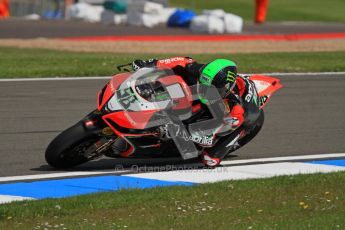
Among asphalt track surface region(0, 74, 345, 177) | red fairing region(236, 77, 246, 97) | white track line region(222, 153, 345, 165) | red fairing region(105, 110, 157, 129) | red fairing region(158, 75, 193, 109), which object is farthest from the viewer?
asphalt track surface region(0, 74, 345, 177)

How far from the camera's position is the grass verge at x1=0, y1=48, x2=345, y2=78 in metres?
16.7

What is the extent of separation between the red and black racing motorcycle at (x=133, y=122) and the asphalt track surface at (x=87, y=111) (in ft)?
1.31

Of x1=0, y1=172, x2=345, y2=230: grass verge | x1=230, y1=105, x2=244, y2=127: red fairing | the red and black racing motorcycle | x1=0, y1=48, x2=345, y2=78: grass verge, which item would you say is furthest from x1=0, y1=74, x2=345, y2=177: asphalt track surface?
x1=0, y1=172, x2=345, y2=230: grass verge

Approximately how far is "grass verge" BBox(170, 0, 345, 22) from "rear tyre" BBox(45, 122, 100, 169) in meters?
29.1

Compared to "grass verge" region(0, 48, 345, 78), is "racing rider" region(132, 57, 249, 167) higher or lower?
higher

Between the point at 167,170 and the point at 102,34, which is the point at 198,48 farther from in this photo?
the point at 167,170

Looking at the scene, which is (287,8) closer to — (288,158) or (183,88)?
(288,158)

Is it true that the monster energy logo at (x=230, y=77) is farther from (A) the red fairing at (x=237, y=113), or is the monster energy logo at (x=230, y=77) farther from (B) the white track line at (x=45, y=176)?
Answer: (B) the white track line at (x=45, y=176)

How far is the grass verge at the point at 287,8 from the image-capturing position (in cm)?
3838

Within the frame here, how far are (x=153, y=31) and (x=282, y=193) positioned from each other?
20788 mm

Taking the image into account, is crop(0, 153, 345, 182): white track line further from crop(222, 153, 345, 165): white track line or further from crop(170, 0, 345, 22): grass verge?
crop(170, 0, 345, 22): grass verge

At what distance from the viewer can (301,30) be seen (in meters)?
30.6

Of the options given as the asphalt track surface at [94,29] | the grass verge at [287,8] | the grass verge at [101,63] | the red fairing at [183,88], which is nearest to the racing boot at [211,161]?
the red fairing at [183,88]


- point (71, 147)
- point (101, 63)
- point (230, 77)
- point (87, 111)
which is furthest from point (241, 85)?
point (101, 63)
